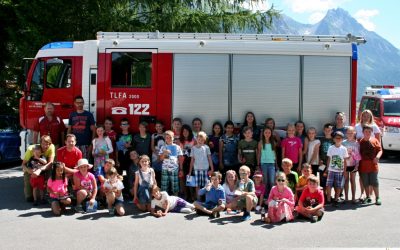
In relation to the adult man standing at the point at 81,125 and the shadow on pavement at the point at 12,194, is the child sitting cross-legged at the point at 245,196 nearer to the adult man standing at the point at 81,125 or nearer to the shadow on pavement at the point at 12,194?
the adult man standing at the point at 81,125

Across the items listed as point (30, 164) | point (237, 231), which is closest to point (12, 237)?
point (30, 164)

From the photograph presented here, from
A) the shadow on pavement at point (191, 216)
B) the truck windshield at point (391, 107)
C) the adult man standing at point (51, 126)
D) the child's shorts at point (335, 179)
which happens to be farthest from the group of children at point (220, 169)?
the truck windshield at point (391, 107)

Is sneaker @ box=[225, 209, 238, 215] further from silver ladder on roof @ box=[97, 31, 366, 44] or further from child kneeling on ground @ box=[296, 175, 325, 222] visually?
silver ladder on roof @ box=[97, 31, 366, 44]

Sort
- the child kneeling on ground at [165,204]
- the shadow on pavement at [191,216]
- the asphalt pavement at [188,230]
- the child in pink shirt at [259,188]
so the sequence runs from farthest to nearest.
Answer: the child in pink shirt at [259,188]
the child kneeling on ground at [165,204]
the shadow on pavement at [191,216]
the asphalt pavement at [188,230]

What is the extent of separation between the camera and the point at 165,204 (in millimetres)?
7926

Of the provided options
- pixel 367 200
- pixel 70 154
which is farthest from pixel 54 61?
pixel 367 200

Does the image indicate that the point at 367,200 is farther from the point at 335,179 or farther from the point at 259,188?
the point at 259,188

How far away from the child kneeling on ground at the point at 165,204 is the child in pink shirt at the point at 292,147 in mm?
2073

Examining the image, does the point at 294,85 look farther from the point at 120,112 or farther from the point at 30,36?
the point at 30,36

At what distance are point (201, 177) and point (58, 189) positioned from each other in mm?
2540

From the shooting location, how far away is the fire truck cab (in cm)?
1488

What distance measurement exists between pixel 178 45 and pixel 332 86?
10.4 ft

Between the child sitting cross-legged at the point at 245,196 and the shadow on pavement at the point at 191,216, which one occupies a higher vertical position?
the child sitting cross-legged at the point at 245,196

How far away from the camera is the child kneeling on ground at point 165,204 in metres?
7.88
